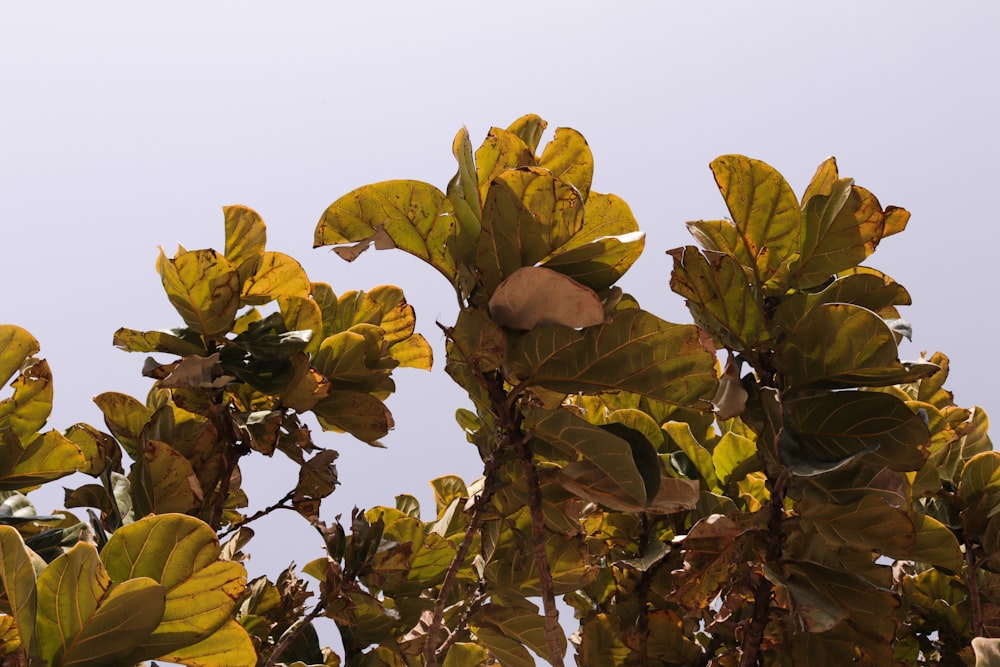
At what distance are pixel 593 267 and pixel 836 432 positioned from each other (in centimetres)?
53

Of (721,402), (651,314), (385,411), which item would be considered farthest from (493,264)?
(385,411)

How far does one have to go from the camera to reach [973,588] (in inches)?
82.2

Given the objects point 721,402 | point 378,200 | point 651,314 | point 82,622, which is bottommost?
point 82,622

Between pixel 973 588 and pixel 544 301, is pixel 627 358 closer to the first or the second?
pixel 544 301

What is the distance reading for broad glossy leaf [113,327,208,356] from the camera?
5.73 feet

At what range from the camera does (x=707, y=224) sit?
1.70 meters

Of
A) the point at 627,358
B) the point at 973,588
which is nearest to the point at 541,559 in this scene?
the point at 627,358

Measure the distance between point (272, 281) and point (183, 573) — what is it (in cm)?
82

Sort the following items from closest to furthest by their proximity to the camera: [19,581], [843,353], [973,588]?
[19,581]
[843,353]
[973,588]

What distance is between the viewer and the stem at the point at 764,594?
1.59 metres

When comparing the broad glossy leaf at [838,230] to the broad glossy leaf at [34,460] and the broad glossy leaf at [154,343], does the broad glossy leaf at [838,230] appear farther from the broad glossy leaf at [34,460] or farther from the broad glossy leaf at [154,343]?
the broad glossy leaf at [34,460]

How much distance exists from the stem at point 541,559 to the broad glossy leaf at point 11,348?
2.79 feet

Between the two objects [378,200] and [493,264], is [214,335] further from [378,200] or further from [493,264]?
[493,264]

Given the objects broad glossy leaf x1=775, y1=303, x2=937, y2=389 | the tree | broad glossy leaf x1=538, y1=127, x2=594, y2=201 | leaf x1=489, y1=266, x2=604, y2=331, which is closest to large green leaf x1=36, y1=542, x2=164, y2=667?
the tree
